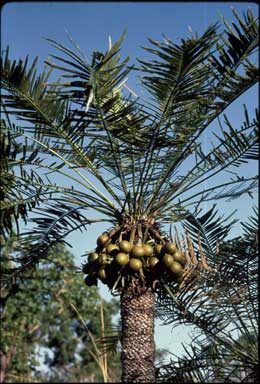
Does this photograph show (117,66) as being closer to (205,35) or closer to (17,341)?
(205,35)

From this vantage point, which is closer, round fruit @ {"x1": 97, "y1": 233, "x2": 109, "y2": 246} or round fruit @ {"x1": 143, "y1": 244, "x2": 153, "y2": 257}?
round fruit @ {"x1": 143, "y1": 244, "x2": 153, "y2": 257}

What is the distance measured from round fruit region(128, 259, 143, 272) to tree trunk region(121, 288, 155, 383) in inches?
15.0

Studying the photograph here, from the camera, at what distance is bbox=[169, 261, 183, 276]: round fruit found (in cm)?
554

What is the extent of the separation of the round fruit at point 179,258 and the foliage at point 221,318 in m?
0.41

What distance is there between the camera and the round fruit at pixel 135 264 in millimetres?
5473

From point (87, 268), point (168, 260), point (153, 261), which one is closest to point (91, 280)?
point (87, 268)

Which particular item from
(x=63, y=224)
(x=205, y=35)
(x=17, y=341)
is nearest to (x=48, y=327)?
(x=17, y=341)

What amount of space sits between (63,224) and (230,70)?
238cm

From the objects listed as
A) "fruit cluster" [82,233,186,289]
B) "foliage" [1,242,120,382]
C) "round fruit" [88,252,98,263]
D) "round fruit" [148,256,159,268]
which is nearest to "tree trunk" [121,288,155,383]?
"fruit cluster" [82,233,186,289]

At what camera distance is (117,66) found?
17.3 feet

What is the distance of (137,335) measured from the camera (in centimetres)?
578

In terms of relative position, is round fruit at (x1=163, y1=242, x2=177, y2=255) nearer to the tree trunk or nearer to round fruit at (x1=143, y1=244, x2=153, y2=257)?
round fruit at (x1=143, y1=244, x2=153, y2=257)

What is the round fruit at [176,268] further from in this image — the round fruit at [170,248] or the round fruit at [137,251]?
the round fruit at [137,251]

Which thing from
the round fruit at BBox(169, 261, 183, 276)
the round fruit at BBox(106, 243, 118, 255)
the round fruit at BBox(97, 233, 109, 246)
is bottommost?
the round fruit at BBox(169, 261, 183, 276)
